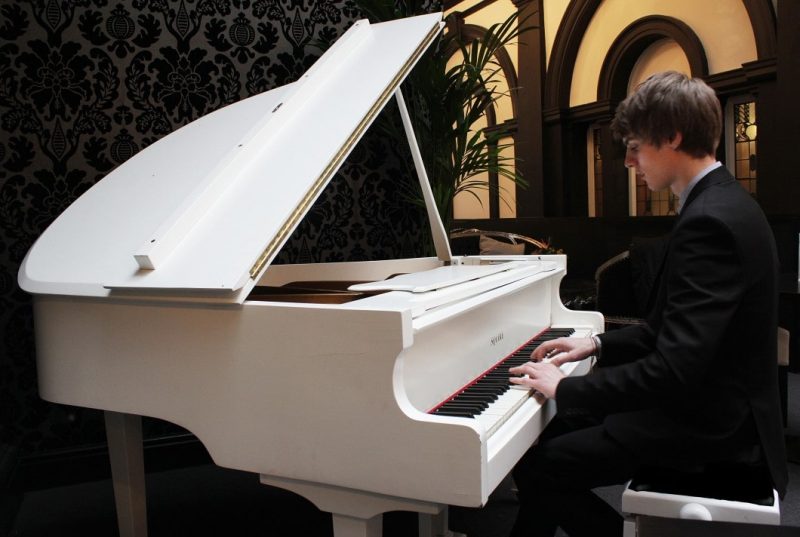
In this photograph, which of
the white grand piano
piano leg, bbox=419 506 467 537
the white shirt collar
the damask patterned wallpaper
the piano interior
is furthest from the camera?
the damask patterned wallpaper

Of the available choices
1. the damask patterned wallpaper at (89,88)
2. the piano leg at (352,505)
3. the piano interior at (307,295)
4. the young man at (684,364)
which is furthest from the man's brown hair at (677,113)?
the damask patterned wallpaper at (89,88)

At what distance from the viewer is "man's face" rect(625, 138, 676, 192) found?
162cm

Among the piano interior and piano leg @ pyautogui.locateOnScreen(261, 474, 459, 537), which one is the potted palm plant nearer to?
the piano interior

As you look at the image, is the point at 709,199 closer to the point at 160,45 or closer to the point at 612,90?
the point at 160,45

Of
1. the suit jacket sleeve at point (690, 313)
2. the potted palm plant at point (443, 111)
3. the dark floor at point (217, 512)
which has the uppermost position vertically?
the potted palm plant at point (443, 111)

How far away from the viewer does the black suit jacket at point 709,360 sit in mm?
1424

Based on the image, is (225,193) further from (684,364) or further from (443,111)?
(443,111)

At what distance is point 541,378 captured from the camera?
1.66 meters

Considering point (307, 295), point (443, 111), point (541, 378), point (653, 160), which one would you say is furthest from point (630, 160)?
point (443, 111)

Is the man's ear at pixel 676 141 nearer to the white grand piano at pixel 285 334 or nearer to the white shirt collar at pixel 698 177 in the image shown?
the white shirt collar at pixel 698 177

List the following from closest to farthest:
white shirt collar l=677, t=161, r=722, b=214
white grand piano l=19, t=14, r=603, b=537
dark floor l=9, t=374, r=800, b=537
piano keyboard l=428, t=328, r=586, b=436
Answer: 1. white grand piano l=19, t=14, r=603, b=537
2. piano keyboard l=428, t=328, r=586, b=436
3. white shirt collar l=677, t=161, r=722, b=214
4. dark floor l=9, t=374, r=800, b=537

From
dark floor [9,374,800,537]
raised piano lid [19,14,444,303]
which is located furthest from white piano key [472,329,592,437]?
dark floor [9,374,800,537]

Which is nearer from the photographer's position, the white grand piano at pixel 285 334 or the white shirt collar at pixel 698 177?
the white grand piano at pixel 285 334

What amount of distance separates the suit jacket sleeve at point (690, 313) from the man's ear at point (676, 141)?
204 mm
